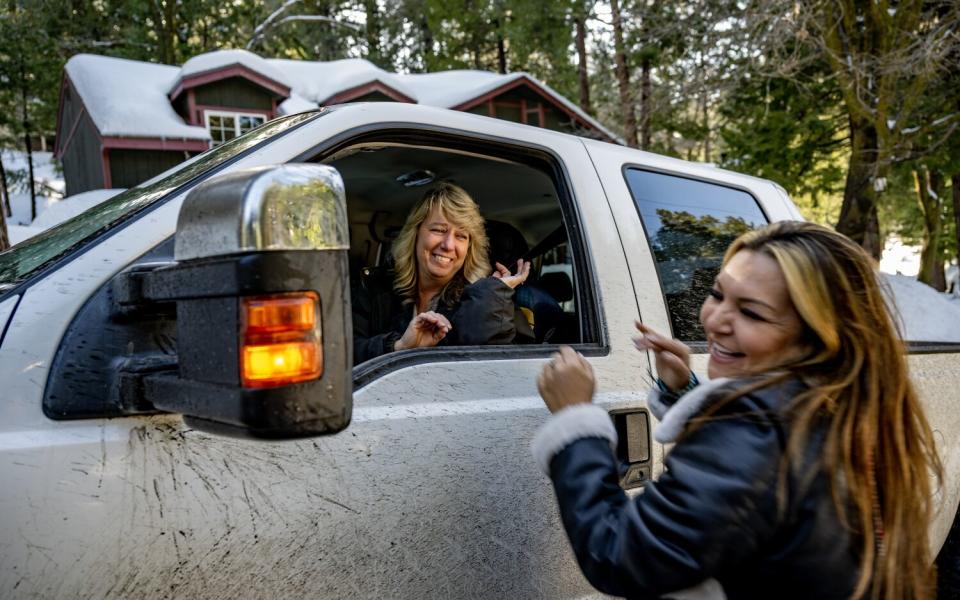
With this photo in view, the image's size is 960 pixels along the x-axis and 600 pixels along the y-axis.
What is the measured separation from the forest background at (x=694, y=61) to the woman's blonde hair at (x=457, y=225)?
24.3ft

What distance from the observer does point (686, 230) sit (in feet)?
8.05

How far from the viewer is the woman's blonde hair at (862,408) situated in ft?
3.71

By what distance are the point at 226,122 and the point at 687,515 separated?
17.6m

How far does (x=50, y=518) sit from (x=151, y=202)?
0.68 m

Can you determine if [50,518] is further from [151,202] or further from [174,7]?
[174,7]

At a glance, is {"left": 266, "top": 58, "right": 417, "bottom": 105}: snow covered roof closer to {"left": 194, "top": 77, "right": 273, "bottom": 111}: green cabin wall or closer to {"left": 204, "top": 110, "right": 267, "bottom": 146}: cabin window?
{"left": 194, "top": 77, "right": 273, "bottom": 111}: green cabin wall

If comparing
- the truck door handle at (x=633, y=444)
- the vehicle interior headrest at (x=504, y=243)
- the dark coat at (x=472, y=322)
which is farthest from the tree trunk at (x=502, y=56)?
the truck door handle at (x=633, y=444)

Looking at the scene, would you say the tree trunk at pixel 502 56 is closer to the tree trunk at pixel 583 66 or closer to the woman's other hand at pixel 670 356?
the tree trunk at pixel 583 66

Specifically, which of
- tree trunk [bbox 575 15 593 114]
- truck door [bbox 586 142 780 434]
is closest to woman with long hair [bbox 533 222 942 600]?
truck door [bbox 586 142 780 434]

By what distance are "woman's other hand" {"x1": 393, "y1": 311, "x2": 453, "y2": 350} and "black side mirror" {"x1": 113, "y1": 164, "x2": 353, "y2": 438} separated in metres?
0.96

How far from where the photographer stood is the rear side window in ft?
7.38

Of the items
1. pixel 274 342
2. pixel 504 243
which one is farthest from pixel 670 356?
pixel 504 243

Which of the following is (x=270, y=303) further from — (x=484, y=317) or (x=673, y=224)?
(x=673, y=224)

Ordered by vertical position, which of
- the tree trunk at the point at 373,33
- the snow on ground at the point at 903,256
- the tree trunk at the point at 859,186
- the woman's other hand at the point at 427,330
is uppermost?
the tree trunk at the point at 373,33
